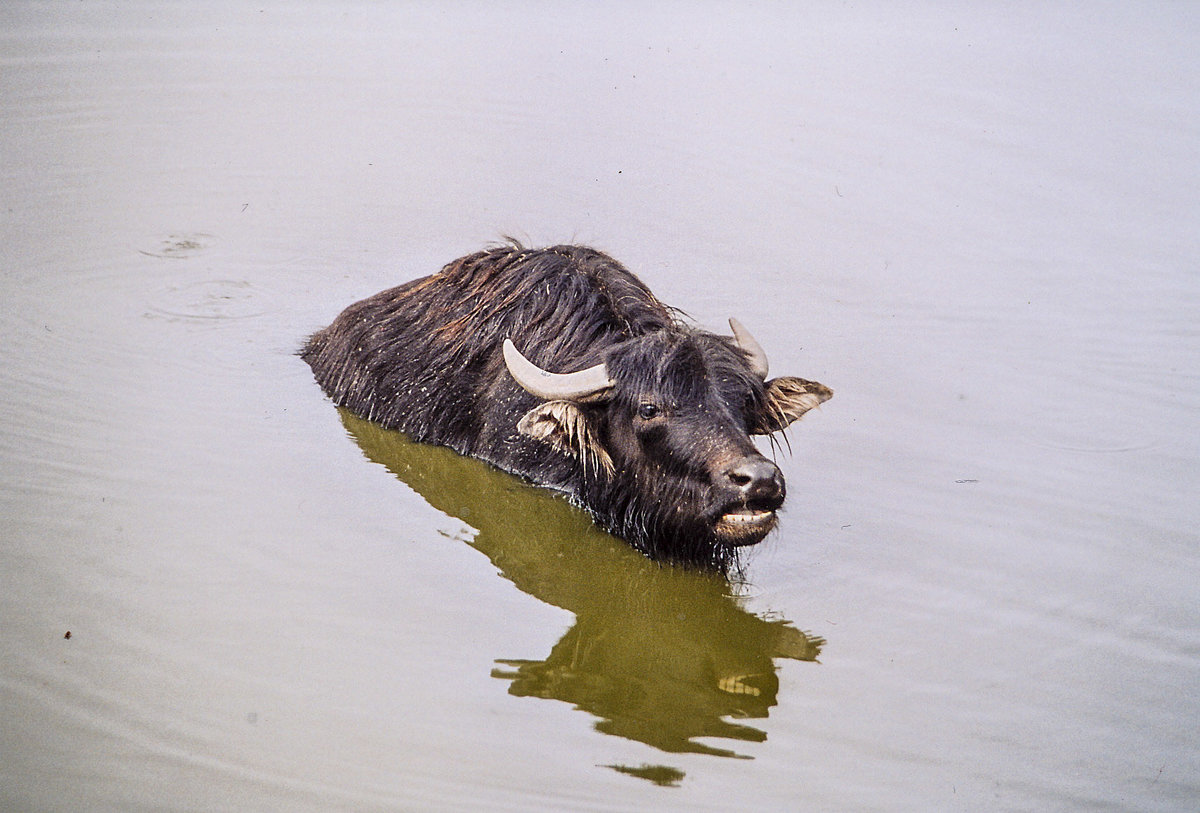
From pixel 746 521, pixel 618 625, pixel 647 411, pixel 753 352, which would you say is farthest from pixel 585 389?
pixel 618 625

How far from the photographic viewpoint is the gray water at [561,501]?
507 cm

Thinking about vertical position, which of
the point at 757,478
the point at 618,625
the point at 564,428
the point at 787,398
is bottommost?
the point at 618,625

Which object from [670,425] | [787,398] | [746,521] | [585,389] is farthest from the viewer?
[787,398]

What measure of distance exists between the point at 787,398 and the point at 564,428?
123 centimetres

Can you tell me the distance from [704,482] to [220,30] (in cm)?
1148

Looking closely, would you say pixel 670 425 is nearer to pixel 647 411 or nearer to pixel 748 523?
pixel 647 411

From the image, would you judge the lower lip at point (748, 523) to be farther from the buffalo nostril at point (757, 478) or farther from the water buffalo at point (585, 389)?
the buffalo nostril at point (757, 478)

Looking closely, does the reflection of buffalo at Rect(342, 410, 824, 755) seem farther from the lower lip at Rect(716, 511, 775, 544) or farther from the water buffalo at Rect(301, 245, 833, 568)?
the lower lip at Rect(716, 511, 775, 544)

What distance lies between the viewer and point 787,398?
660 cm

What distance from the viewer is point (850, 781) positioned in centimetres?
500

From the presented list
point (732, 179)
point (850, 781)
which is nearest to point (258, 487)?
point (850, 781)

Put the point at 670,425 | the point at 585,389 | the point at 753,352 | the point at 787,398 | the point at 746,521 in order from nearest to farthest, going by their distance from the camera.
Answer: the point at 746,521, the point at 670,425, the point at 585,389, the point at 787,398, the point at 753,352

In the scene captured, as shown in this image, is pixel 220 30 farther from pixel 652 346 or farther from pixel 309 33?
pixel 652 346

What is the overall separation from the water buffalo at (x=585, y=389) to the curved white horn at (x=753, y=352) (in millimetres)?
14
